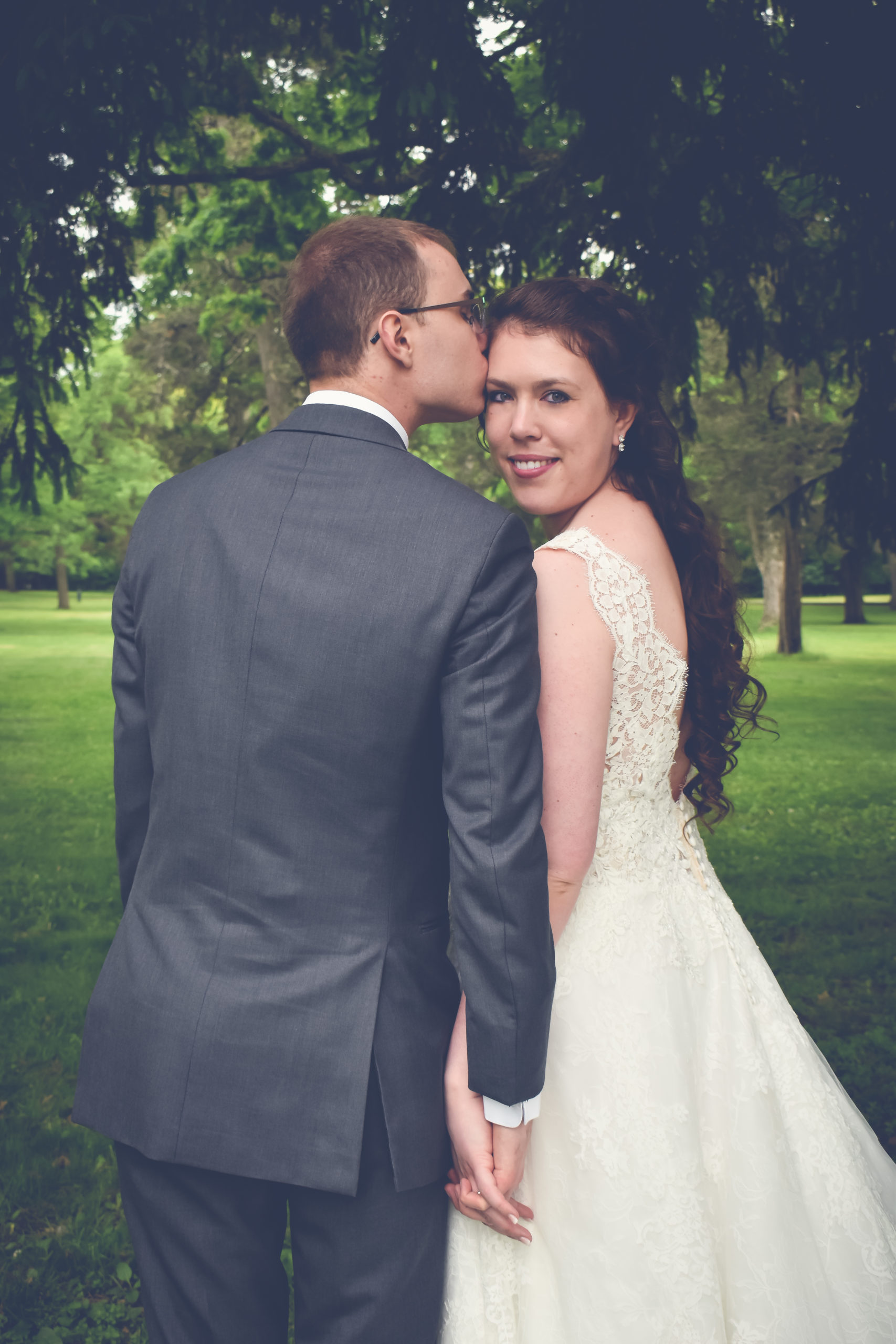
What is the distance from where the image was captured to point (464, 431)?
2269 centimetres

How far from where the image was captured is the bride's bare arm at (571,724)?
196 cm

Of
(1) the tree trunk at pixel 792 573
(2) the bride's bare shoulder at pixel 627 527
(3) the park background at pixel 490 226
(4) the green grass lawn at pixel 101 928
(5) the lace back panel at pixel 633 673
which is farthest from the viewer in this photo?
(1) the tree trunk at pixel 792 573

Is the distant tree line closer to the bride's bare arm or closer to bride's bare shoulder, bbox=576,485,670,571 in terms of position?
bride's bare shoulder, bbox=576,485,670,571

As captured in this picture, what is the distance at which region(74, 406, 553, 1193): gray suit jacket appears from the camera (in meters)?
1.67

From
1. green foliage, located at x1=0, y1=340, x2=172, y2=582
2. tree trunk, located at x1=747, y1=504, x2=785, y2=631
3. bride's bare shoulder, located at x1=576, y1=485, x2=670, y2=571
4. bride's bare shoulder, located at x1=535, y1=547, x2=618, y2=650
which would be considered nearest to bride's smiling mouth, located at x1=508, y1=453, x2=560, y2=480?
bride's bare shoulder, located at x1=576, y1=485, x2=670, y2=571

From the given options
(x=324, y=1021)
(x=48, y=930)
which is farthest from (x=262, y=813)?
(x=48, y=930)

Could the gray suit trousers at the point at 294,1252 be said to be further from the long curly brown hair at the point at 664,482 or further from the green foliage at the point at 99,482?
the green foliage at the point at 99,482

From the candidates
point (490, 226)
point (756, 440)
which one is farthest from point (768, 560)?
point (490, 226)

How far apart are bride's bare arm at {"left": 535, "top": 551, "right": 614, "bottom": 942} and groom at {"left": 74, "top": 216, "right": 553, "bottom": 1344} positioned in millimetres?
234

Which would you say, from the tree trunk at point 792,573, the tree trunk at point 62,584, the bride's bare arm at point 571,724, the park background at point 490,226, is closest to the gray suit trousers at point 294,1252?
the bride's bare arm at point 571,724

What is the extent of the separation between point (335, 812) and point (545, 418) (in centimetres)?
111

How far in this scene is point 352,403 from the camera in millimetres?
1864

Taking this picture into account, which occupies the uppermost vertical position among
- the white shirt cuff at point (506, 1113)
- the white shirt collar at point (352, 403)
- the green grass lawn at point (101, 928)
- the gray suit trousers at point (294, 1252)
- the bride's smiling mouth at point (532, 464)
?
the white shirt collar at point (352, 403)

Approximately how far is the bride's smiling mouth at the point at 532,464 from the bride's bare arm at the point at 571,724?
386 mm
